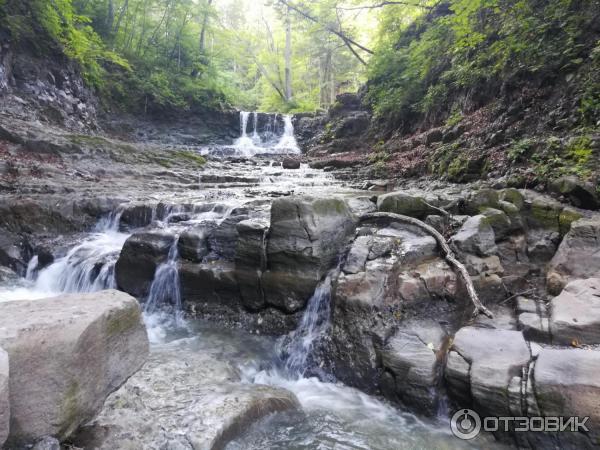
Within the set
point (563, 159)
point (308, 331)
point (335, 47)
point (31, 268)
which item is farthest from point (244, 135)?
point (308, 331)

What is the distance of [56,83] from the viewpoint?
46.8ft

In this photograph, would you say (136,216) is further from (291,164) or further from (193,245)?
(291,164)

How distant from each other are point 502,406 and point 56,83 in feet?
59.3

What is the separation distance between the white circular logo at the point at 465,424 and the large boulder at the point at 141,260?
4905mm

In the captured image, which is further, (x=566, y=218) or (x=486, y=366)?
(x=566, y=218)

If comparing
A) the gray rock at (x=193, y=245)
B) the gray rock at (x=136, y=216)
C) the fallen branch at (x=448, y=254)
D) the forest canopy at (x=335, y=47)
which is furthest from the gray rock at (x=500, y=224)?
the gray rock at (x=136, y=216)

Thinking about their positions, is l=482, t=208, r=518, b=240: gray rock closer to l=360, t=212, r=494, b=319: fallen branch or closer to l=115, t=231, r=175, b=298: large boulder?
l=360, t=212, r=494, b=319: fallen branch

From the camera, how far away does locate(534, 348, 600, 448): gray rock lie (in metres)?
2.68

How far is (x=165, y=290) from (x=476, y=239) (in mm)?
5020

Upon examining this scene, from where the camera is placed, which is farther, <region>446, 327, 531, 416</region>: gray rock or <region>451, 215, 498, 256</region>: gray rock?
<region>451, 215, 498, 256</region>: gray rock

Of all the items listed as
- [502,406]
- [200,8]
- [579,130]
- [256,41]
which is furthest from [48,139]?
[256,41]

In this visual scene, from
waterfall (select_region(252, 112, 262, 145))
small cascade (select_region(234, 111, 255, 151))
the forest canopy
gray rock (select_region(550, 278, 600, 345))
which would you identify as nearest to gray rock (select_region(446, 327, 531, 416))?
gray rock (select_region(550, 278, 600, 345))

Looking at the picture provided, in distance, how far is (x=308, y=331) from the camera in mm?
4613

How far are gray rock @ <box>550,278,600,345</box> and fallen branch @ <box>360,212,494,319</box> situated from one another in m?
0.65
